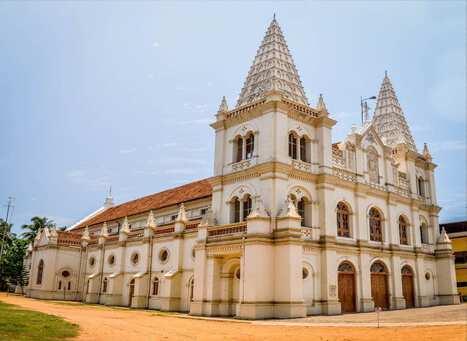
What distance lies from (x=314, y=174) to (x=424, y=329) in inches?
579

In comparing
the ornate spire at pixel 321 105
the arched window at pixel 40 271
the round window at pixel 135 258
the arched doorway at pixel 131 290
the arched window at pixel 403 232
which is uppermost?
the ornate spire at pixel 321 105

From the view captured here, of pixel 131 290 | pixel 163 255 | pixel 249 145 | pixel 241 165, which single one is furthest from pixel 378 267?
pixel 131 290

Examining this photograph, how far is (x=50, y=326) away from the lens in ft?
52.8

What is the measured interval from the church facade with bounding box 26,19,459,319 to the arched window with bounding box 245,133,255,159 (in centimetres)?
8

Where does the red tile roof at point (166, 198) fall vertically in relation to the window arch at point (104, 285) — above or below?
above

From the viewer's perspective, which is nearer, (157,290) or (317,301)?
(317,301)

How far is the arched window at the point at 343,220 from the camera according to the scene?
31656 millimetres

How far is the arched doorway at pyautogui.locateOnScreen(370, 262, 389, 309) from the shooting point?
3309 centimetres

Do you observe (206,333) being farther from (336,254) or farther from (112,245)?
(112,245)

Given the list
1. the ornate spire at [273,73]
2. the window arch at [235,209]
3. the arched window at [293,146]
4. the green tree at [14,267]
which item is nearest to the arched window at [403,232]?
the arched window at [293,146]

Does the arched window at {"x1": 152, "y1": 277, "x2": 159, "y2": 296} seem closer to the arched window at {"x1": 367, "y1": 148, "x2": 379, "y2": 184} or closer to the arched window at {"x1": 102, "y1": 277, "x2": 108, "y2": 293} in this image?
the arched window at {"x1": 102, "y1": 277, "x2": 108, "y2": 293}

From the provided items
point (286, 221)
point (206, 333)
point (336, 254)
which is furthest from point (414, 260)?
point (206, 333)

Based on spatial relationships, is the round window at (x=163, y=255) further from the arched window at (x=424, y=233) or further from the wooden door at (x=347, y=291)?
the arched window at (x=424, y=233)

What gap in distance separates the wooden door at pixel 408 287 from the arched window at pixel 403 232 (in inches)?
Result: 90.7
